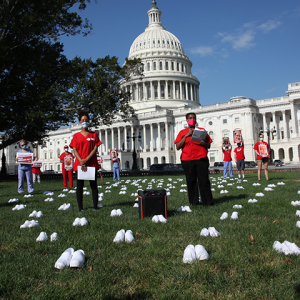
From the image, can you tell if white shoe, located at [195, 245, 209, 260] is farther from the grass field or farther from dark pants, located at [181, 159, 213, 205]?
dark pants, located at [181, 159, 213, 205]

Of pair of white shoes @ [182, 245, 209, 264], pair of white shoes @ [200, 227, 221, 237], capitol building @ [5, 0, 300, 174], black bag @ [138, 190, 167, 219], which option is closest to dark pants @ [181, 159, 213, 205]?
black bag @ [138, 190, 167, 219]

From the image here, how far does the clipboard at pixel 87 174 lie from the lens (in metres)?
7.51

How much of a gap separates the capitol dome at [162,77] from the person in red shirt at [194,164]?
91.7 m

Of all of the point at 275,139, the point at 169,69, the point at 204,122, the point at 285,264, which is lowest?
the point at 285,264

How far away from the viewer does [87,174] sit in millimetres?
7555

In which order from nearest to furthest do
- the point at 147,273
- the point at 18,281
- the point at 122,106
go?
1. the point at 18,281
2. the point at 147,273
3. the point at 122,106

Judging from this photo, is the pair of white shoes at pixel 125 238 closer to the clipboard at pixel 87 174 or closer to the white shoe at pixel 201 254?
the white shoe at pixel 201 254

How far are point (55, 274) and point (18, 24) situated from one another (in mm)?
25023

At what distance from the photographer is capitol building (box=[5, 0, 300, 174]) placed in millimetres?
82188

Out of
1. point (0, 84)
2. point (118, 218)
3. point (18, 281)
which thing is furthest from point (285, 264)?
point (0, 84)

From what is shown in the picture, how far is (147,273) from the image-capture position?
3.25 meters

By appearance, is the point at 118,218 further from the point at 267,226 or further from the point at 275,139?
the point at 275,139

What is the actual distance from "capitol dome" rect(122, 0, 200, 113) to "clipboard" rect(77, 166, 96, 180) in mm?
92437

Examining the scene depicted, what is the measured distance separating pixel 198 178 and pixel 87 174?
8.89 feet
